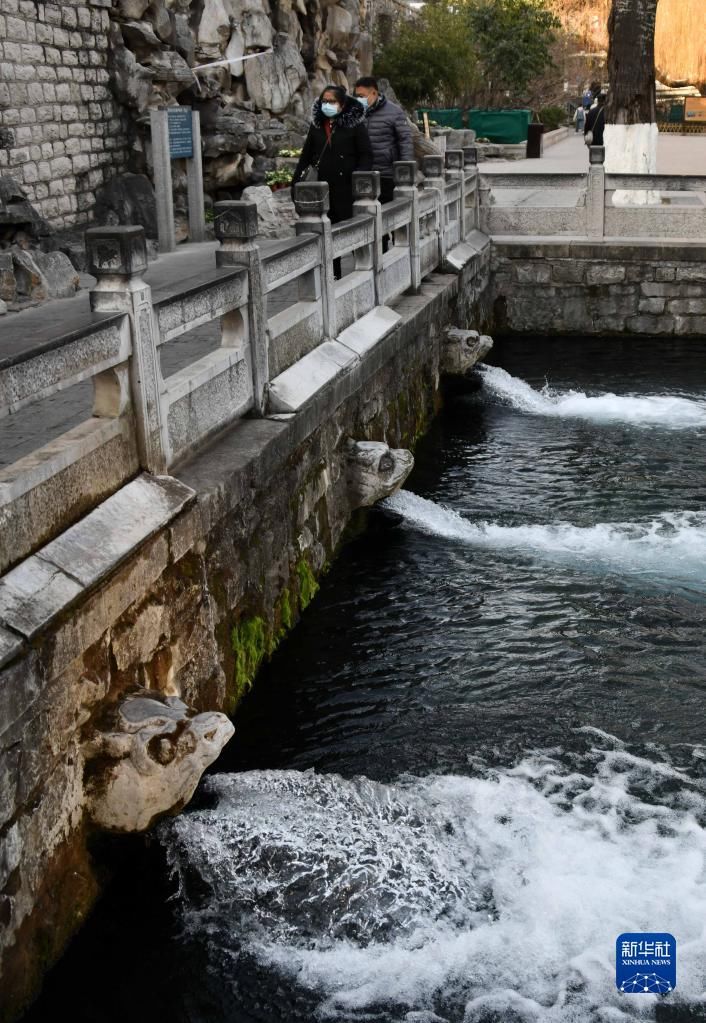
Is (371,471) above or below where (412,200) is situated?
below

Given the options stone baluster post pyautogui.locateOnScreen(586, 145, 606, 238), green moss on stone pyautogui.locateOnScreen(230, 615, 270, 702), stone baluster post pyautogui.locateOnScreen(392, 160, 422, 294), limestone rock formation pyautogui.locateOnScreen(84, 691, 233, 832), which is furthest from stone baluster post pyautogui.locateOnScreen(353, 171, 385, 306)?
stone baluster post pyautogui.locateOnScreen(586, 145, 606, 238)

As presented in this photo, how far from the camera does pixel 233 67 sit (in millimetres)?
17906

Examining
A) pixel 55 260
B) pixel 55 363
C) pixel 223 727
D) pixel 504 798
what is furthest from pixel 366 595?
pixel 55 260

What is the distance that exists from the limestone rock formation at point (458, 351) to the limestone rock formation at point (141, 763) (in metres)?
8.72

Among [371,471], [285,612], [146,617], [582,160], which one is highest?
[582,160]

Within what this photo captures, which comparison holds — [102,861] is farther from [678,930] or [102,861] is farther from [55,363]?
[678,930]

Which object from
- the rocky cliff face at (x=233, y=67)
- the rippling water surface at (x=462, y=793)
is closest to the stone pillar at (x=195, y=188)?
the rocky cliff face at (x=233, y=67)

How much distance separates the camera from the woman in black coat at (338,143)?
10.1m

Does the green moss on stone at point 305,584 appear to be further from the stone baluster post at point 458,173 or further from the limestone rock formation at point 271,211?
the limestone rock formation at point 271,211

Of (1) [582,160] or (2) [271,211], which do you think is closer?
(2) [271,211]

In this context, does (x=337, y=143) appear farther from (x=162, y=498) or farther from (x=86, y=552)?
(x=86, y=552)

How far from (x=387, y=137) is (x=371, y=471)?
171 inches

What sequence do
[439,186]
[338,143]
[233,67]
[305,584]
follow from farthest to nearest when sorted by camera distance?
[233,67]
[439,186]
[338,143]
[305,584]

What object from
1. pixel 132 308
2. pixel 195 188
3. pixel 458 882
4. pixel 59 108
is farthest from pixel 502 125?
pixel 458 882
